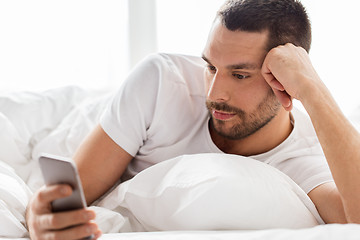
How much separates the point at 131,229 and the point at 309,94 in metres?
0.56

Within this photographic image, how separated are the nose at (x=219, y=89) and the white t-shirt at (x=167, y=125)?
17 centimetres

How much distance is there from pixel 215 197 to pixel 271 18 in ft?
1.80

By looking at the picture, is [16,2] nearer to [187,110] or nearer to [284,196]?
[187,110]

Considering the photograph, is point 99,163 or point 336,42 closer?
point 99,163

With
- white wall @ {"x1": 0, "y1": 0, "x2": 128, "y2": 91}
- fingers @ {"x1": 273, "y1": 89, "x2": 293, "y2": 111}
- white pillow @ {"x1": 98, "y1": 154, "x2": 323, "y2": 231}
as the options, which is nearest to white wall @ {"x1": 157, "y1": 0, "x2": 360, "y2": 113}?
white wall @ {"x1": 0, "y1": 0, "x2": 128, "y2": 91}

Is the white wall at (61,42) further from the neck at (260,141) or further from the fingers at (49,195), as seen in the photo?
the fingers at (49,195)

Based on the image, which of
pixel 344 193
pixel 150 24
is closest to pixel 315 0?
pixel 150 24

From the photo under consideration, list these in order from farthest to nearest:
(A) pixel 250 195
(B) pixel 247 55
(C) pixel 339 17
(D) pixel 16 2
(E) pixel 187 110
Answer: (D) pixel 16 2, (C) pixel 339 17, (E) pixel 187 110, (B) pixel 247 55, (A) pixel 250 195

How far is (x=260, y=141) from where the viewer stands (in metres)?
1.34

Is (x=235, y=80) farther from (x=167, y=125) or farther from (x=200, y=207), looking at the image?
(x=200, y=207)

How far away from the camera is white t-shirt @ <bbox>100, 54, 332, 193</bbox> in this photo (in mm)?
1252

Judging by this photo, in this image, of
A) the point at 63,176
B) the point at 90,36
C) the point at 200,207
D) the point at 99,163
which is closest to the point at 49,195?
the point at 63,176

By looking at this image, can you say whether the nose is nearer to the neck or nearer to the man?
the man

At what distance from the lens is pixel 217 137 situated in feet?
4.49
